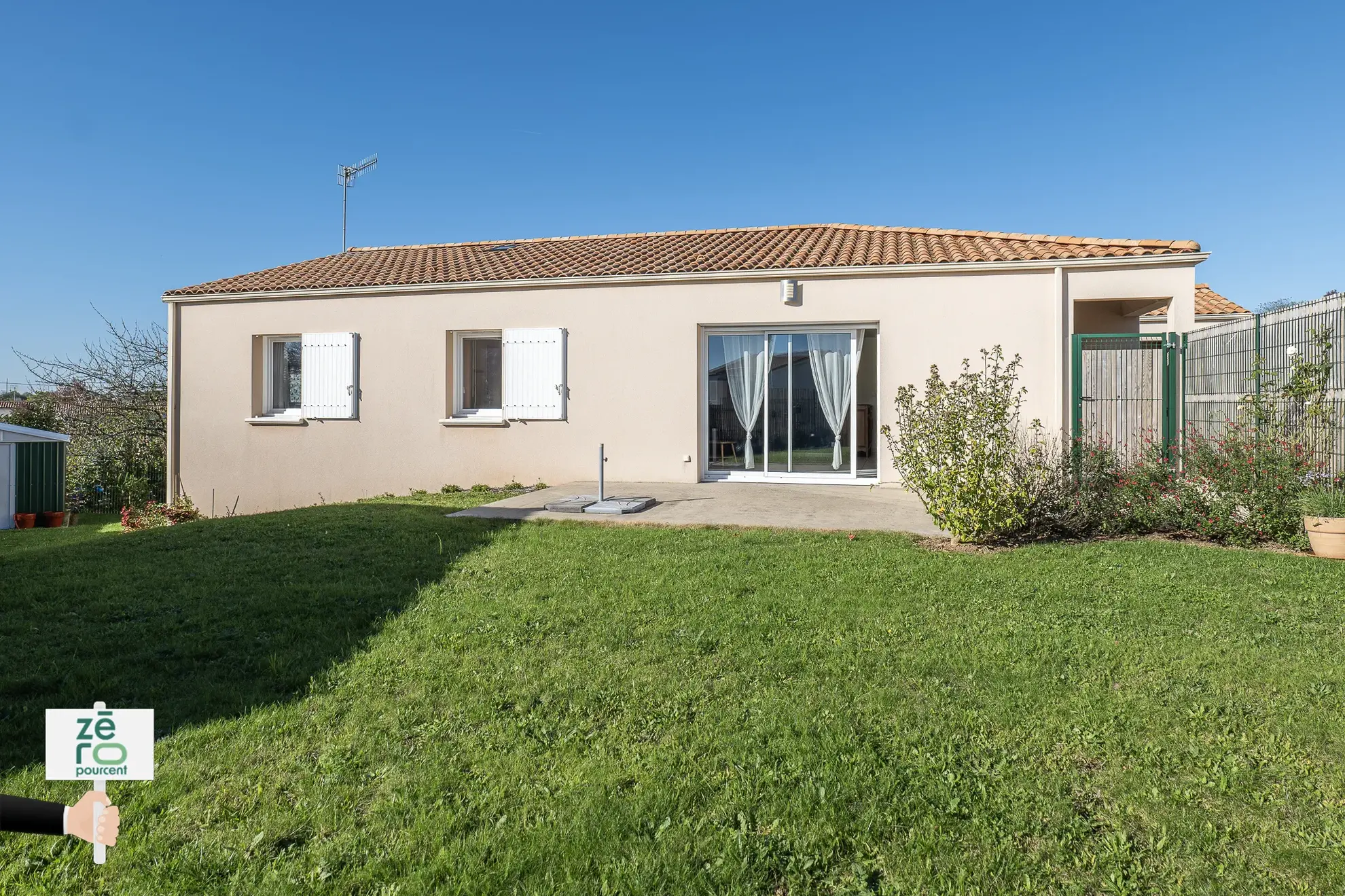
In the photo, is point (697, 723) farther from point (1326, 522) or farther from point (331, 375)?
point (331, 375)

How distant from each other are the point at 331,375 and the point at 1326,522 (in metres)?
12.7

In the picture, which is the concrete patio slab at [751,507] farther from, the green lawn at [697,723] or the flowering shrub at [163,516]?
the flowering shrub at [163,516]

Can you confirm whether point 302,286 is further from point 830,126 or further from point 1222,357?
A: point 1222,357

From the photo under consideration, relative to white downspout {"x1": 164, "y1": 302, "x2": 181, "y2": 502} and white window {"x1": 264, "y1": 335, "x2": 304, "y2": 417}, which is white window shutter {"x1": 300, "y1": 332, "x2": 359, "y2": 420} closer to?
white window {"x1": 264, "y1": 335, "x2": 304, "y2": 417}

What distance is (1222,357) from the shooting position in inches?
308

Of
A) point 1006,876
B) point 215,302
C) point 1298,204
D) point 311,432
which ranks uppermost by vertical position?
point 1298,204

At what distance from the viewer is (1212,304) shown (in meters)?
14.4

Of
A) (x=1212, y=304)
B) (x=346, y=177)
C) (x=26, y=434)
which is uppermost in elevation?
(x=346, y=177)

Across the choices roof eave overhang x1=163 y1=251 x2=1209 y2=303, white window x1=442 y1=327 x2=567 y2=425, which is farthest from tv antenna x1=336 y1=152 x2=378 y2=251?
white window x1=442 y1=327 x2=567 y2=425

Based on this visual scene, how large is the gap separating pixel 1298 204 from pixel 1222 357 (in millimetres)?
7261

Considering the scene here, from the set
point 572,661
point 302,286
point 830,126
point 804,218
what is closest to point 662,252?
point 804,218

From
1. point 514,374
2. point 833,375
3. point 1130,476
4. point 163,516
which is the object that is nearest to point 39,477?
point 163,516

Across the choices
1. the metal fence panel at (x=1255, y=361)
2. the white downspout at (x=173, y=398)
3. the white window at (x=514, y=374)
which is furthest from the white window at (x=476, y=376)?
the metal fence panel at (x=1255, y=361)

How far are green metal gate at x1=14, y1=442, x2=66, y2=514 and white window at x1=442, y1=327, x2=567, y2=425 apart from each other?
10.6m
